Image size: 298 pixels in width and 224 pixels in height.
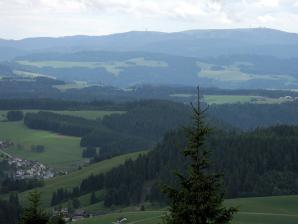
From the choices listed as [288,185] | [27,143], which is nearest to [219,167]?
[288,185]

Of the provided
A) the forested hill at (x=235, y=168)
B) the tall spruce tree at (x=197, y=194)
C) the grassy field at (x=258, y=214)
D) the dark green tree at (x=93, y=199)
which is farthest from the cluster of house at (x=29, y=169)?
the tall spruce tree at (x=197, y=194)

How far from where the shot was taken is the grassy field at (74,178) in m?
129

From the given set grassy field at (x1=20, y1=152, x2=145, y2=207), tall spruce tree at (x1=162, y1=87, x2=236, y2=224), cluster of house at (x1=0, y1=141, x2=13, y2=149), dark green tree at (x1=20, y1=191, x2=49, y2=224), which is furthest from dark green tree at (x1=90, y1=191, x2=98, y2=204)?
tall spruce tree at (x1=162, y1=87, x2=236, y2=224)

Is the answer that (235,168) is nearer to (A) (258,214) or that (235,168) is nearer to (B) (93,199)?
(B) (93,199)

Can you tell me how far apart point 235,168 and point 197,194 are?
111323mm

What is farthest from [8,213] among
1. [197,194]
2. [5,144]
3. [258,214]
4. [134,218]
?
[5,144]

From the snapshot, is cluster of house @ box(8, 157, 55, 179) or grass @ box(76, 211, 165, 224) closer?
grass @ box(76, 211, 165, 224)

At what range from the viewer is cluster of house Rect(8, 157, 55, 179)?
6294 inches

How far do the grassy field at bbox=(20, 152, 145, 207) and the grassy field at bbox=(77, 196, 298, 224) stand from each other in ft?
110

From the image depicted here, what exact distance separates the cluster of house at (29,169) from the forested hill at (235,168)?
29815 millimetres

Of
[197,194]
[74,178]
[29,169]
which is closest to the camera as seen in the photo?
[197,194]

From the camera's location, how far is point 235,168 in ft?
411

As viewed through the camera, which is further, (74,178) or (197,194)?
(74,178)

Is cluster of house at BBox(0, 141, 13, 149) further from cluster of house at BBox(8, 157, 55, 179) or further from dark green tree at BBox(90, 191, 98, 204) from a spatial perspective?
dark green tree at BBox(90, 191, 98, 204)
